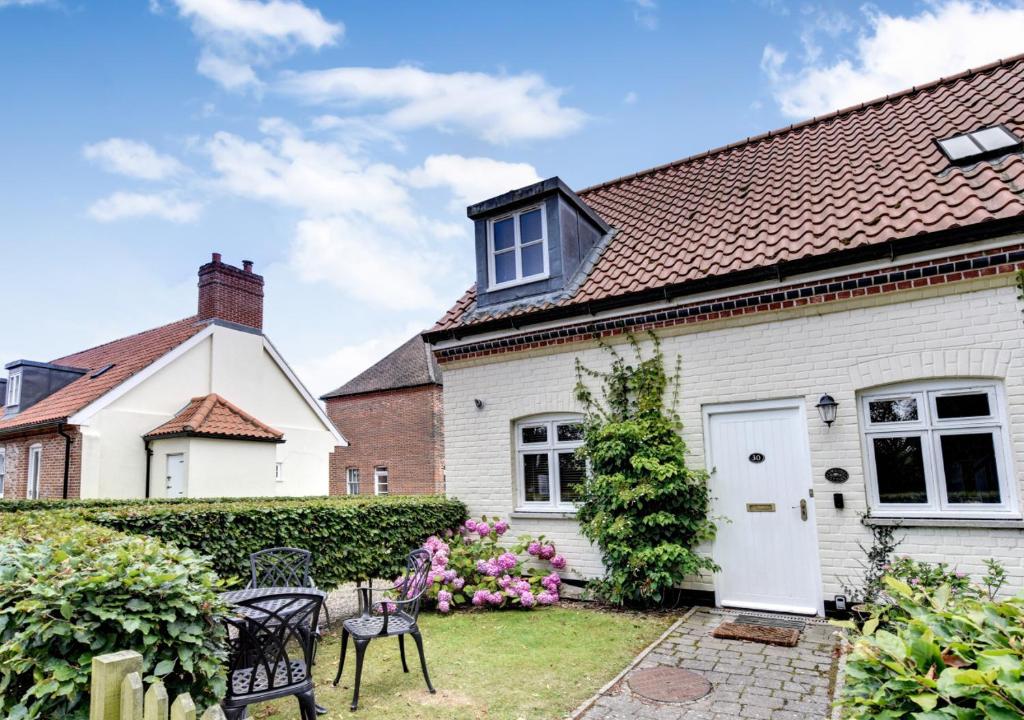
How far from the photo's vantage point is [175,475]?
15742 millimetres

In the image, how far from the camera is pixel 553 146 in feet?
42.5

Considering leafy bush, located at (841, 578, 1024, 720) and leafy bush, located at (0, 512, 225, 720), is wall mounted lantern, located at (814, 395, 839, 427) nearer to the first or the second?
leafy bush, located at (841, 578, 1024, 720)

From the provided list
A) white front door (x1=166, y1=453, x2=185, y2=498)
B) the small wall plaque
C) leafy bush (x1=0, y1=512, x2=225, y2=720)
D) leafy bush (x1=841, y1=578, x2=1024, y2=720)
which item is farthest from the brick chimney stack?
leafy bush (x1=841, y1=578, x2=1024, y2=720)

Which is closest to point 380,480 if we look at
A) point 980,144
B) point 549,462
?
point 549,462

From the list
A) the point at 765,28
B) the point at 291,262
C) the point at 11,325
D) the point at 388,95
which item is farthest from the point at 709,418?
the point at 11,325

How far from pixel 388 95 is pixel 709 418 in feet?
28.4

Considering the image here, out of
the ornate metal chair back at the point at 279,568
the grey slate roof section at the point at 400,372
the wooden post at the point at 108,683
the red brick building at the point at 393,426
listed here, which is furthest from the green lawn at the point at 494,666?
the grey slate roof section at the point at 400,372

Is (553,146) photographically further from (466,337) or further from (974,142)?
(974,142)

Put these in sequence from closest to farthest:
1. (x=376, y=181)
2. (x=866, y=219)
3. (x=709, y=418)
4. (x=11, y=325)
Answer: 1. (x=866, y=219)
2. (x=709, y=418)
3. (x=376, y=181)
4. (x=11, y=325)

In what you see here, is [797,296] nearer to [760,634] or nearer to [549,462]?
[760,634]

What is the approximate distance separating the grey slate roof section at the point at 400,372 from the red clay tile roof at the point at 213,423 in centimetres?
964

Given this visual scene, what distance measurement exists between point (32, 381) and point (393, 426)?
13.1 m

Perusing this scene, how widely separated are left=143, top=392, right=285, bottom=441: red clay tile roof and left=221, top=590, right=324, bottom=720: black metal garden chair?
12.9m

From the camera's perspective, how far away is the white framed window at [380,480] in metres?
27.7
